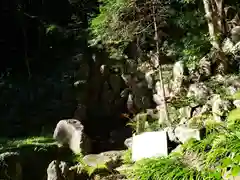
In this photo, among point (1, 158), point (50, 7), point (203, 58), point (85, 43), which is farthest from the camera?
point (50, 7)

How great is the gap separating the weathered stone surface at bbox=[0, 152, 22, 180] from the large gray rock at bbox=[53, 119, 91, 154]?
4.09ft

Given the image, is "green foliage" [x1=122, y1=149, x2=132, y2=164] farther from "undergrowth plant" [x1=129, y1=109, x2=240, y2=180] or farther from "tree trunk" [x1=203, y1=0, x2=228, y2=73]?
"tree trunk" [x1=203, y1=0, x2=228, y2=73]

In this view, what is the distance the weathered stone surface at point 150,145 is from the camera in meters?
4.22

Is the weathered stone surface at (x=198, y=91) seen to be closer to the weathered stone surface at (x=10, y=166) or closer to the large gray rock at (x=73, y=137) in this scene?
the large gray rock at (x=73, y=137)

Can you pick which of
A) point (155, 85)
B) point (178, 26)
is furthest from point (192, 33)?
point (155, 85)

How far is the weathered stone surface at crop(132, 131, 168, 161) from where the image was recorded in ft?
13.9

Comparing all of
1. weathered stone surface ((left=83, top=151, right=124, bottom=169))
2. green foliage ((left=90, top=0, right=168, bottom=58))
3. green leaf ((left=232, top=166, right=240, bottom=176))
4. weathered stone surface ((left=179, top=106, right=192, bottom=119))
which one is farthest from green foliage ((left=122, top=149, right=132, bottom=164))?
green leaf ((left=232, top=166, right=240, bottom=176))

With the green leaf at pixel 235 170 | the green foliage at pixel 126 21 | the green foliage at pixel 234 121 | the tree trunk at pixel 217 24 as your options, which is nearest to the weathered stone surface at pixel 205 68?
the tree trunk at pixel 217 24

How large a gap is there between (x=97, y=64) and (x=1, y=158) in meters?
4.91

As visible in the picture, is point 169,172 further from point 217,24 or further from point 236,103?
point 217,24

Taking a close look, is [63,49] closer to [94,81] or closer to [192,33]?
[94,81]

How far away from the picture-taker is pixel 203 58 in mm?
8164

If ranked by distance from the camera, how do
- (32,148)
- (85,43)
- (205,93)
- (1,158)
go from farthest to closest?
(85,43), (205,93), (32,148), (1,158)

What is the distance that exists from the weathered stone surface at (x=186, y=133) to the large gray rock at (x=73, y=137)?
99.3 inches
